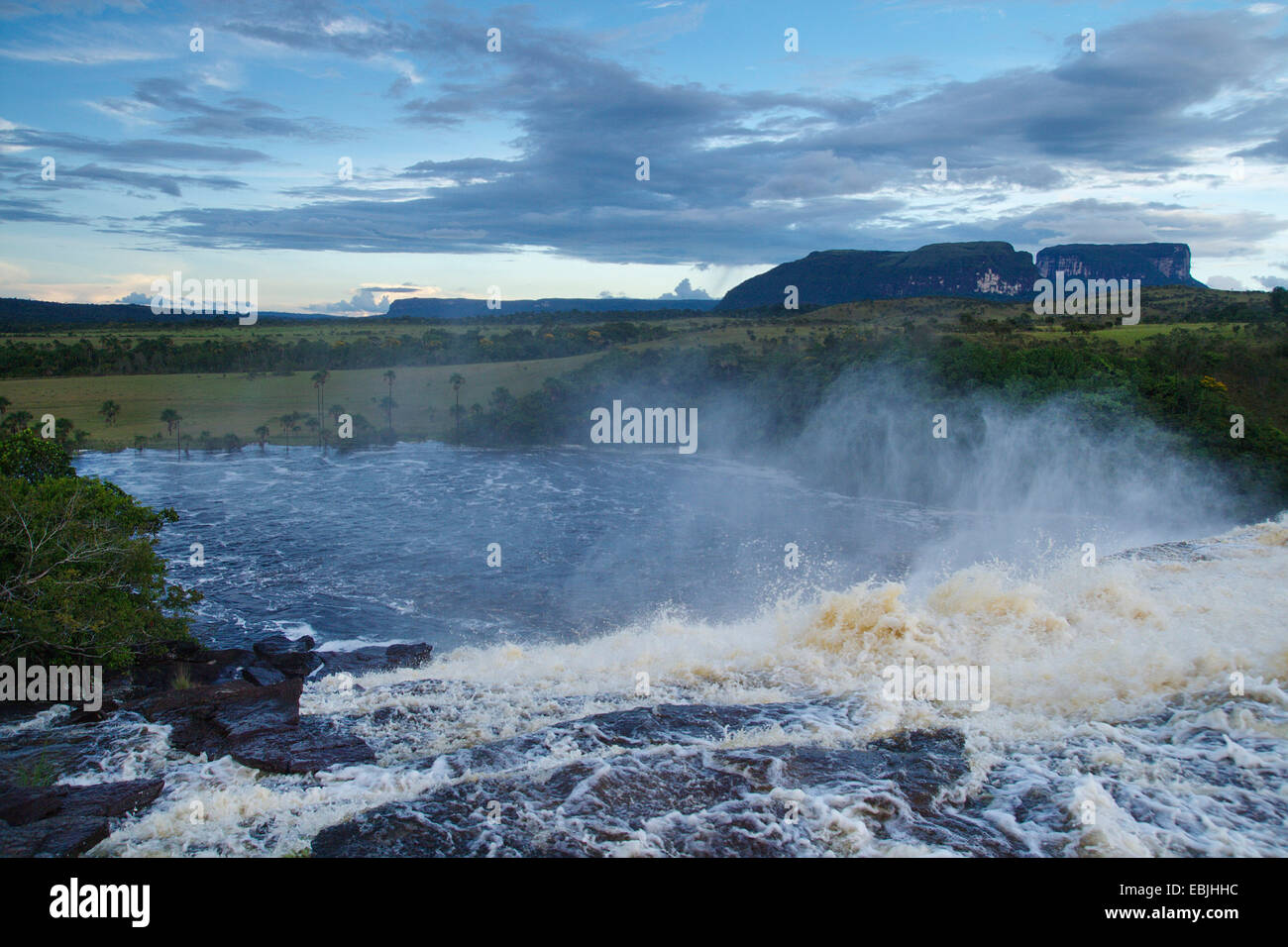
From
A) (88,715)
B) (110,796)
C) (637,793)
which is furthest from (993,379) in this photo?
(110,796)

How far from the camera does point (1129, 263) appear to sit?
172 meters

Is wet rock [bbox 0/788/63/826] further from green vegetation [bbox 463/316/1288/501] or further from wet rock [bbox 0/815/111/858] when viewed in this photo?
green vegetation [bbox 463/316/1288/501]

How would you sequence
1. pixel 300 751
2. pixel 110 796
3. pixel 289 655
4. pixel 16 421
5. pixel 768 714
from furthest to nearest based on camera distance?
pixel 16 421 < pixel 289 655 < pixel 768 714 < pixel 300 751 < pixel 110 796

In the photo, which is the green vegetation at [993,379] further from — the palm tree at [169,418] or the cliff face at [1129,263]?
the cliff face at [1129,263]

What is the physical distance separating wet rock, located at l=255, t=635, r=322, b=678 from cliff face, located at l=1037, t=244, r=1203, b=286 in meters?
181

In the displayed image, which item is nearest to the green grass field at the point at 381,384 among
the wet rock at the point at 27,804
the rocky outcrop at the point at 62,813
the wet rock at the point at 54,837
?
the rocky outcrop at the point at 62,813

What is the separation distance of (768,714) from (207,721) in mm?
11746

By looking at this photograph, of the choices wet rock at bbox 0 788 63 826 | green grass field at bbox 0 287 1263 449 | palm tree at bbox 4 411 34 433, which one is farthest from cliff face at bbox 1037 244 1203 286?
wet rock at bbox 0 788 63 826

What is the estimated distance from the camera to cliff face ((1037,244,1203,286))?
171750mm

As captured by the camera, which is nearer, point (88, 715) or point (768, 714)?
point (768, 714)

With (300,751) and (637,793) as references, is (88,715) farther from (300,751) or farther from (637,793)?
(637,793)

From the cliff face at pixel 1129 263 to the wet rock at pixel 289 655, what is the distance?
181 m

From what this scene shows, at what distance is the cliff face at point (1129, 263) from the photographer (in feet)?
563
